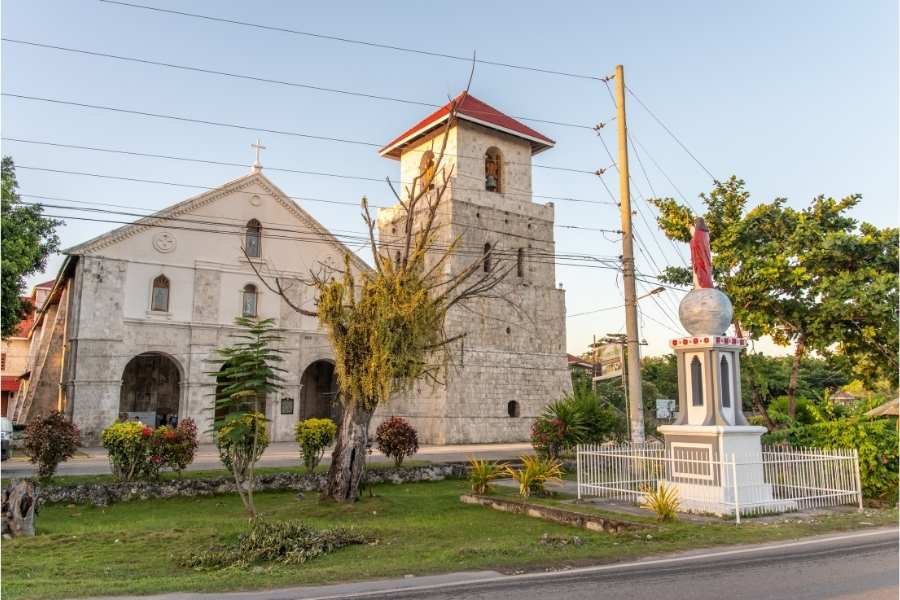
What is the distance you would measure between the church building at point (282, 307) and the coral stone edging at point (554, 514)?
12563 mm

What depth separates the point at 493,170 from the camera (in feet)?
116

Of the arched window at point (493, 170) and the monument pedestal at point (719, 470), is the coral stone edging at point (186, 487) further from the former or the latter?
the arched window at point (493, 170)

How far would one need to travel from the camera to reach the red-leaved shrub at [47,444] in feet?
46.6

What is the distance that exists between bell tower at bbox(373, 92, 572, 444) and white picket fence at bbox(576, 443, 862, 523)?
1746cm

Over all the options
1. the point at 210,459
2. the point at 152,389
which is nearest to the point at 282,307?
the point at 152,389

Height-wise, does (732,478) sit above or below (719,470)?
below

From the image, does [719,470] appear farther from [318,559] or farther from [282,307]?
[282,307]

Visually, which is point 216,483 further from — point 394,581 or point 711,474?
point 711,474

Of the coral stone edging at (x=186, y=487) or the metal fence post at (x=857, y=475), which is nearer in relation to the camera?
the metal fence post at (x=857, y=475)

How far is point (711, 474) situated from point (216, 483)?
1014 cm

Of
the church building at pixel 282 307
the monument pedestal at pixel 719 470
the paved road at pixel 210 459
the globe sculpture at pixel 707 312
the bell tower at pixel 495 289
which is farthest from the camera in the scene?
the bell tower at pixel 495 289

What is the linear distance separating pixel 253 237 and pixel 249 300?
286 cm

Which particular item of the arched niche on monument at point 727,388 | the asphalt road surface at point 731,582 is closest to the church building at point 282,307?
the arched niche on monument at point 727,388

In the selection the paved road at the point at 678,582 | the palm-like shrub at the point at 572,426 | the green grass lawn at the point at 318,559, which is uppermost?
the palm-like shrub at the point at 572,426
